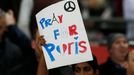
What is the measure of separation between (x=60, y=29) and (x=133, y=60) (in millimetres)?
817

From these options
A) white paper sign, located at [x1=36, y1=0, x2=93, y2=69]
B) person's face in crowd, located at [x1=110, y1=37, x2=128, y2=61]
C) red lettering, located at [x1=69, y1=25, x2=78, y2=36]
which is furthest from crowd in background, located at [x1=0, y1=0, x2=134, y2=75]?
red lettering, located at [x1=69, y1=25, x2=78, y2=36]

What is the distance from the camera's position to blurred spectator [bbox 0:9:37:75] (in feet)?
31.8

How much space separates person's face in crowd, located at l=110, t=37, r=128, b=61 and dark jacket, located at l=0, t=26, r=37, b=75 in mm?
1078

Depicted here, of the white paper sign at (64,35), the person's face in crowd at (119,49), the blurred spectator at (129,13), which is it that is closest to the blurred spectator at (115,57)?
the person's face in crowd at (119,49)

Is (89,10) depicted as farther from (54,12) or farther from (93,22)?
(54,12)

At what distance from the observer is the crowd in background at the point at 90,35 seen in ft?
27.1

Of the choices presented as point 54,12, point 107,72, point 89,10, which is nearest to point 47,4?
point 54,12

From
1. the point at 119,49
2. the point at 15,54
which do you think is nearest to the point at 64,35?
the point at 15,54

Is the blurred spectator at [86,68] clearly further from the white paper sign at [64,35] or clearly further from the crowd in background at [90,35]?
the white paper sign at [64,35]

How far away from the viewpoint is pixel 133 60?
7.82 meters

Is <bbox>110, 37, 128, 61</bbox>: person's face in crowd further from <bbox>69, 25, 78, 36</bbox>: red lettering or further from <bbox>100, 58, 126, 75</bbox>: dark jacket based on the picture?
<bbox>69, 25, 78, 36</bbox>: red lettering

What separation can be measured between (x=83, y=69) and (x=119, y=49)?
74.6 inches

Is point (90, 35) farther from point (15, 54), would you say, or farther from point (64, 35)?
point (64, 35)

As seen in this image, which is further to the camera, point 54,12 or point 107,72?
point 107,72
